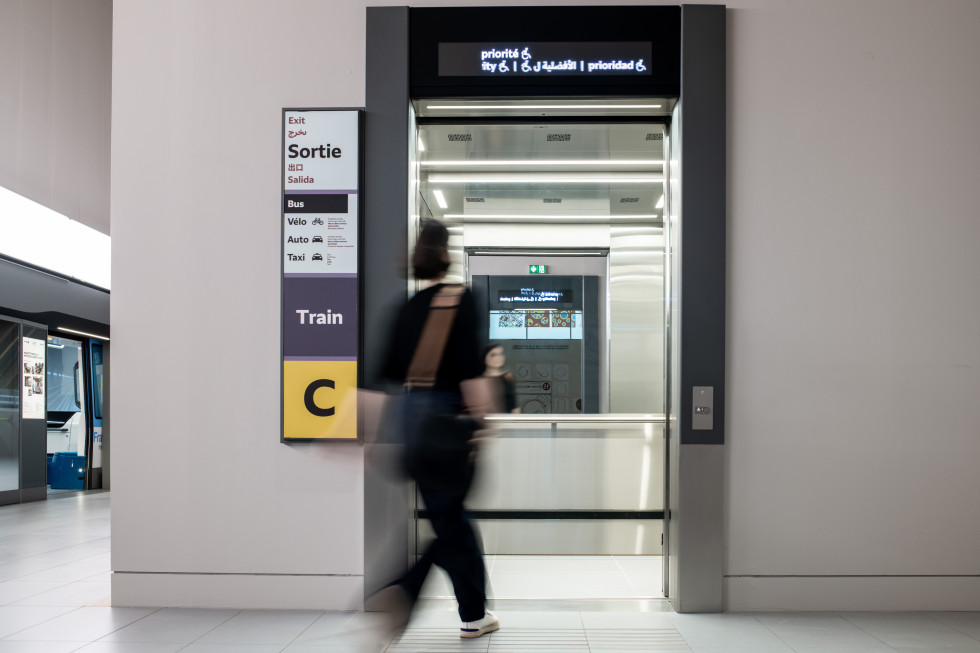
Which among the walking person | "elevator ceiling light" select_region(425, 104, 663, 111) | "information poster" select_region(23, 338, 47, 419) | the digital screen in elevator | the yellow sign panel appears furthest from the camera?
"information poster" select_region(23, 338, 47, 419)

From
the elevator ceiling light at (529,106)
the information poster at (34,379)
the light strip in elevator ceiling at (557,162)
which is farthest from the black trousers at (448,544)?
the information poster at (34,379)

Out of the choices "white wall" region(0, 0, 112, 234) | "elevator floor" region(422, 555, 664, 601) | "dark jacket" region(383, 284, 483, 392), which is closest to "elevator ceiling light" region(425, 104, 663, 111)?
"dark jacket" region(383, 284, 483, 392)

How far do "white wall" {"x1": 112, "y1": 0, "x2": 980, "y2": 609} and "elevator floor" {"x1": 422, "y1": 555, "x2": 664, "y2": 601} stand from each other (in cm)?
55

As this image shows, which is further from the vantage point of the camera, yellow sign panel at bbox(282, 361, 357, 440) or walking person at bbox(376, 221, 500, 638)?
yellow sign panel at bbox(282, 361, 357, 440)

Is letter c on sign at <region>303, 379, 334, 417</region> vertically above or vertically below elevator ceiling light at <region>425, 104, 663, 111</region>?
below

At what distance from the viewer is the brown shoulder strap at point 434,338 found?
2.67 m

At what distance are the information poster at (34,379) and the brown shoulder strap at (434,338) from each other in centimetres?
888

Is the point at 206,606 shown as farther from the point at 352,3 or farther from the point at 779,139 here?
the point at 779,139

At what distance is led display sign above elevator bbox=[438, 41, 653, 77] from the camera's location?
3789mm

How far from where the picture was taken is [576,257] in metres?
5.57

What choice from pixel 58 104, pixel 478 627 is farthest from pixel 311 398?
pixel 58 104

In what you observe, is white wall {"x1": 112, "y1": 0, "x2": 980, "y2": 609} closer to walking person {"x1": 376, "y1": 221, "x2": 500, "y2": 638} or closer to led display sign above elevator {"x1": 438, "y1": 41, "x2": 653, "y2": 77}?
led display sign above elevator {"x1": 438, "y1": 41, "x2": 653, "y2": 77}

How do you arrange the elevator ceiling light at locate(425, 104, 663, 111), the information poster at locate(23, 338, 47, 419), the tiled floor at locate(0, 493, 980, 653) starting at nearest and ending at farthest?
the tiled floor at locate(0, 493, 980, 653) → the elevator ceiling light at locate(425, 104, 663, 111) → the information poster at locate(23, 338, 47, 419)

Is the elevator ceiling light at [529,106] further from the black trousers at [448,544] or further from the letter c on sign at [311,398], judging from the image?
the black trousers at [448,544]
